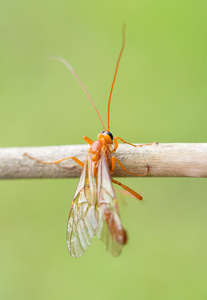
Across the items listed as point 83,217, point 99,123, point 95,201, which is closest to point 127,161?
point 95,201

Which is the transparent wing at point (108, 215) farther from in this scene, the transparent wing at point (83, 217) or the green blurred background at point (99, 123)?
the green blurred background at point (99, 123)

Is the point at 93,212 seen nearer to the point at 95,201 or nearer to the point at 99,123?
the point at 95,201

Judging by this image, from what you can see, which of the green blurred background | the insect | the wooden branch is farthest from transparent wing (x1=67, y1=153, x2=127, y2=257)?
the green blurred background

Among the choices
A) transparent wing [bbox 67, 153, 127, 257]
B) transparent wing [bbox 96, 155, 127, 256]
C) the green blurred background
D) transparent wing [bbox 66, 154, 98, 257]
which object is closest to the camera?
transparent wing [bbox 96, 155, 127, 256]

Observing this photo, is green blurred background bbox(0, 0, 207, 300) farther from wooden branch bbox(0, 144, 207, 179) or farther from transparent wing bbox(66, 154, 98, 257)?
wooden branch bbox(0, 144, 207, 179)

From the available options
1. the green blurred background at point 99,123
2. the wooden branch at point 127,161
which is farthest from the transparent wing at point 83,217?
the green blurred background at point 99,123

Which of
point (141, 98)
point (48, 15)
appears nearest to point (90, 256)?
point (141, 98)

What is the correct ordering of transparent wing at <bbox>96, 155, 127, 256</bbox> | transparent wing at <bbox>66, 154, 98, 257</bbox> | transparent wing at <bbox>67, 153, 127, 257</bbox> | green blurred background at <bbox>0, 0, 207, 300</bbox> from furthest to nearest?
green blurred background at <bbox>0, 0, 207, 300</bbox> → transparent wing at <bbox>66, 154, 98, 257</bbox> → transparent wing at <bbox>67, 153, 127, 257</bbox> → transparent wing at <bbox>96, 155, 127, 256</bbox>

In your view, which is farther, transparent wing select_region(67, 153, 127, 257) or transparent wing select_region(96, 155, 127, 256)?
transparent wing select_region(67, 153, 127, 257)
